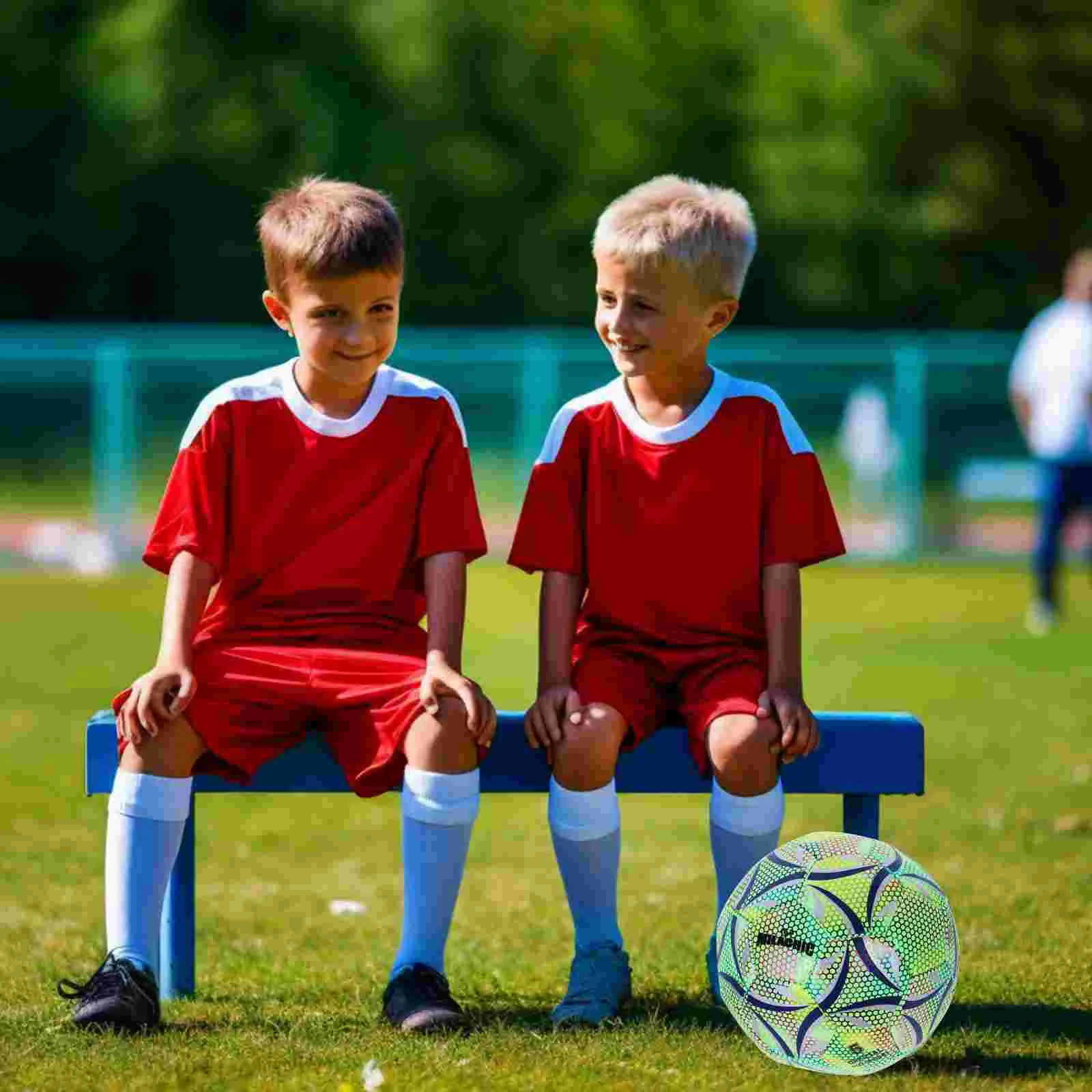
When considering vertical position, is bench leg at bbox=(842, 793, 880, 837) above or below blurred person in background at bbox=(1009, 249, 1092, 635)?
below

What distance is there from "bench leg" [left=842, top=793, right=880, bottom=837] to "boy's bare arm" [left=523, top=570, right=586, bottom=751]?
1.98 ft

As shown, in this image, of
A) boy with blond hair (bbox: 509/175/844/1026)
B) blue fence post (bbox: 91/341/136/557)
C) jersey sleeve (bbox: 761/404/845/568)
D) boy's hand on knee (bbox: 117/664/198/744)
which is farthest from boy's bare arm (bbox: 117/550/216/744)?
blue fence post (bbox: 91/341/136/557)

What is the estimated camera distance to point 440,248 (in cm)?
2969

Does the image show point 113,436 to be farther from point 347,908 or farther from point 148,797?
point 148,797

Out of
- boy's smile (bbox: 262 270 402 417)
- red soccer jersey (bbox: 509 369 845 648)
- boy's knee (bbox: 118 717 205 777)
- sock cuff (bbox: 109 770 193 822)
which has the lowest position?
sock cuff (bbox: 109 770 193 822)

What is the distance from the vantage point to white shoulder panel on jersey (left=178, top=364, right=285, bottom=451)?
380cm

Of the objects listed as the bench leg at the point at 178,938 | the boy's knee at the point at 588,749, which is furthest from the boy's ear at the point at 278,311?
the bench leg at the point at 178,938

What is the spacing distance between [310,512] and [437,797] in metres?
0.65

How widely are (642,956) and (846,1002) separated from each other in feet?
3.79

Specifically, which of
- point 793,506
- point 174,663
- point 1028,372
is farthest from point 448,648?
point 1028,372

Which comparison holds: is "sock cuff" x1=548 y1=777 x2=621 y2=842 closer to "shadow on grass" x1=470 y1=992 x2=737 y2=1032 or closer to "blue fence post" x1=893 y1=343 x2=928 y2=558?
"shadow on grass" x1=470 y1=992 x2=737 y2=1032

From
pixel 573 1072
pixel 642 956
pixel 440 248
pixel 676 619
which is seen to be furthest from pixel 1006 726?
→ pixel 440 248

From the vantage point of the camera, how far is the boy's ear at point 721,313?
3.85 m

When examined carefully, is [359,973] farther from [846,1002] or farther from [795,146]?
[795,146]
